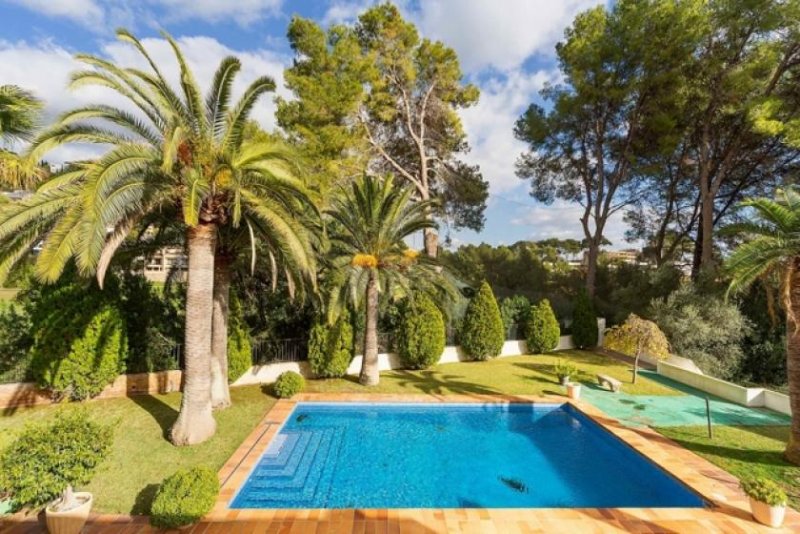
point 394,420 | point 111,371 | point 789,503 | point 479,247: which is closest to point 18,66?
point 111,371

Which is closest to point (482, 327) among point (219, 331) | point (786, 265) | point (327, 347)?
point (327, 347)

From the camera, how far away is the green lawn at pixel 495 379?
1320 cm

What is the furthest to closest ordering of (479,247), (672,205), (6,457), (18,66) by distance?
(479,247)
(672,205)
(18,66)
(6,457)

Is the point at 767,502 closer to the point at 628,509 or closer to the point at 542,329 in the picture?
the point at 628,509

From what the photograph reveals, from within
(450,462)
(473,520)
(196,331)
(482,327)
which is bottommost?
(450,462)

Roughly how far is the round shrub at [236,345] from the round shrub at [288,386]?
1278 mm

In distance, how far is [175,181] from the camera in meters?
8.02

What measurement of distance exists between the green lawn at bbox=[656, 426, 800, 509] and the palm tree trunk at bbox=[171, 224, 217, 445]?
36.4 ft

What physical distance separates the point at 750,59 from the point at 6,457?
26753 millimetres

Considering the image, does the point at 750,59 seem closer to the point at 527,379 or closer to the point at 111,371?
the point at 527,379

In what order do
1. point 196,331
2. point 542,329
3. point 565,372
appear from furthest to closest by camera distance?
point 542,329
point 565,372
point 196,331

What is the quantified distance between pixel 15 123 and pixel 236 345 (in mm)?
7673

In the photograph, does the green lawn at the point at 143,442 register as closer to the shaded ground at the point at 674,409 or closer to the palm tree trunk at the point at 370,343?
the palm tree trunk at the point at 370,343

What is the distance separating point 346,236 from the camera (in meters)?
13.4
